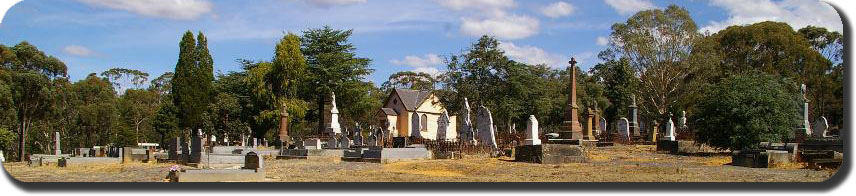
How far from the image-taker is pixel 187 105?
48.7 meters

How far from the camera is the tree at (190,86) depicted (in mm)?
48781

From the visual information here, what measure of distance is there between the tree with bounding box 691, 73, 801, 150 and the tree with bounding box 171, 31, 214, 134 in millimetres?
34284

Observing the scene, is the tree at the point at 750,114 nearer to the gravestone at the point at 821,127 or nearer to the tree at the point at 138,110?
the gravestone at the point at 821,127

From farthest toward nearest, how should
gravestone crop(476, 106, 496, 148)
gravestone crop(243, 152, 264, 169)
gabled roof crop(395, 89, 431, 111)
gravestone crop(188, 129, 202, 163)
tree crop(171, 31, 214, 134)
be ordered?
1. gabled roof crop(395, 89, 431, 111)
2. tree crop(171, 31, 214, 134)
3. gravestone crop(476, 106, 496, 148)
4. gravestone crop(188, 129, 202, 163)
5. gravestone crop(243, 152, 264, 169)

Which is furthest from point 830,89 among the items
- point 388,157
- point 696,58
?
point 388,157

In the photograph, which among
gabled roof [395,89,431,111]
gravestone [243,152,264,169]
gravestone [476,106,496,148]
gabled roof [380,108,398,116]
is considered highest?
gabled roof [395,89,431,111]

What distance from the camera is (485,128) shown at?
28.2 m

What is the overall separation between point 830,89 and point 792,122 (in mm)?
30345

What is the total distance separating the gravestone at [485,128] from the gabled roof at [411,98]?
126 ft

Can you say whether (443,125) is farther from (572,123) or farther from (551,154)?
(551,154)

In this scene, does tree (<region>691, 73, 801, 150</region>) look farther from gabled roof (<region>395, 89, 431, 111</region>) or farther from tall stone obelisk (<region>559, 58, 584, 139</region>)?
→ gabled roof (<region>395, 89, 431, 111</region>)

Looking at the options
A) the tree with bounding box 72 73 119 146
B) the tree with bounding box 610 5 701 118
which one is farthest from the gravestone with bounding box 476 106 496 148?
the tree with bounding box 72 73 119 146

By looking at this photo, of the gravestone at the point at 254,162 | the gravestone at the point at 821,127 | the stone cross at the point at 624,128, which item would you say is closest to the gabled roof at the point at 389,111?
the stone cross at the point at 624,128

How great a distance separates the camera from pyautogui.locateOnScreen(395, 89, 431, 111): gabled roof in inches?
2675
